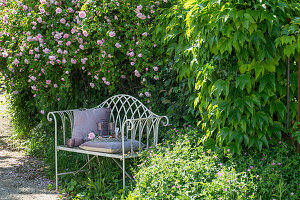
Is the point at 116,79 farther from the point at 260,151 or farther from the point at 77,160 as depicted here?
the point at 260,151

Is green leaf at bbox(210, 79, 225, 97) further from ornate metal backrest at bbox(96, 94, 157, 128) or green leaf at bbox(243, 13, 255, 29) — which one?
ornate metal backrest at bbox(96, 94, 157, 128)

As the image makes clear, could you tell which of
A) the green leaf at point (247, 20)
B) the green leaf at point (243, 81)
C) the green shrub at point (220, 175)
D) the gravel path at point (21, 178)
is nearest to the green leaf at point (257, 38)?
the green leaf at point (247, 20)

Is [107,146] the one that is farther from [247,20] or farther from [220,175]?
[247,20]

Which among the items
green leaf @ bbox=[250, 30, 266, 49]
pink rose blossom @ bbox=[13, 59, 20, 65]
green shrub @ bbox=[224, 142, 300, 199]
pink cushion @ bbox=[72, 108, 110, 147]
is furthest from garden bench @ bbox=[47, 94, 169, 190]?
green leaf @ bbox=[250, 30, 266, 49]

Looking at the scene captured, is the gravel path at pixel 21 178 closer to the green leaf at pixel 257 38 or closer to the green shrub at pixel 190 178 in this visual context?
the green shrub at pixel 190 178

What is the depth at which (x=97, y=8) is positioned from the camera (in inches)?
163

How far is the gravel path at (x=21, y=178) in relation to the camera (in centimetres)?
384

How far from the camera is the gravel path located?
3837mm

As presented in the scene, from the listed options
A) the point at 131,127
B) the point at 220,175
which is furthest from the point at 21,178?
the point at 220,175

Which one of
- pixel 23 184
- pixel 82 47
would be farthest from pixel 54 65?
pixel 23 184

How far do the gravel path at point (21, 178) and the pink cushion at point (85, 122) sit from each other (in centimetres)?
62

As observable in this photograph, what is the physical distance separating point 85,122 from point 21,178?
111cm

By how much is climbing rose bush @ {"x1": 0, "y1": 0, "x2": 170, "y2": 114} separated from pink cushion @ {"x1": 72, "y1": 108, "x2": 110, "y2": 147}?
0.46 m

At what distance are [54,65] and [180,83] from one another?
5.67ft
